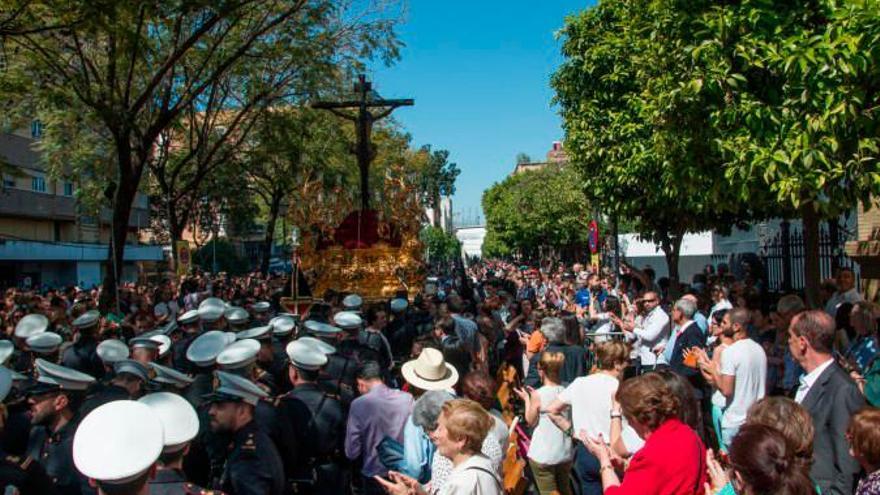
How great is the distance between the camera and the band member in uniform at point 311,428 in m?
5.66

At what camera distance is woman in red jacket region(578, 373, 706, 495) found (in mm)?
3676

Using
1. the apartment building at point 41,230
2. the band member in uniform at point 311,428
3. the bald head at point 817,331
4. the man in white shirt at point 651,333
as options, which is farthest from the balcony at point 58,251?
the bald head at point 817,331

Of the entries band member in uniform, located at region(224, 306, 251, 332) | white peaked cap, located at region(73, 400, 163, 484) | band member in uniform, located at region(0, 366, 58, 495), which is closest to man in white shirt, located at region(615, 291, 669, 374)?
band member in uniform, located at region(224, 306, 251, 332)

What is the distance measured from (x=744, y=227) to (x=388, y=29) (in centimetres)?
928

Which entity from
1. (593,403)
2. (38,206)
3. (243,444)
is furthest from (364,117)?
(38,206)

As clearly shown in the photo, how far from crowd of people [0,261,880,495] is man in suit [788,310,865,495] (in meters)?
0.01

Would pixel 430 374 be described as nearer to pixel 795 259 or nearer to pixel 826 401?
pixel 826 401

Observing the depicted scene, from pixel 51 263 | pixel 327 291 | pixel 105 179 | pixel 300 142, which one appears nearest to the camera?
pixel 327 291

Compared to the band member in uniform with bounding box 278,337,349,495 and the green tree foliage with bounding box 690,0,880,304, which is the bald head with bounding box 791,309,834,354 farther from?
the band member in uniform with bounding box 278,337,349,495

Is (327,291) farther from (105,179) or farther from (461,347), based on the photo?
(105,179)

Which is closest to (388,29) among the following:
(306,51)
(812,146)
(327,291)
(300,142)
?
(306,51)

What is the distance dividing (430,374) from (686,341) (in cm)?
349

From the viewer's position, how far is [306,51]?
17234 millimetres

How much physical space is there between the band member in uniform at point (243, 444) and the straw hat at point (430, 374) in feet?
4.14
